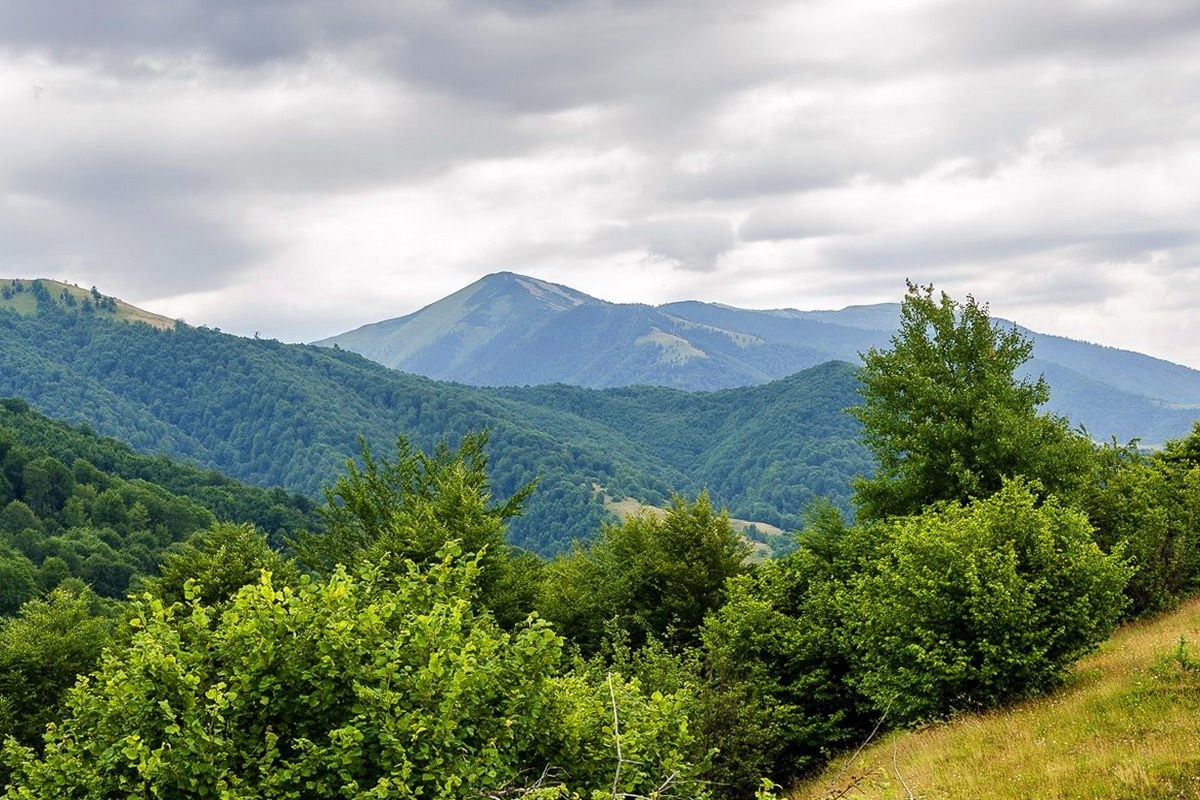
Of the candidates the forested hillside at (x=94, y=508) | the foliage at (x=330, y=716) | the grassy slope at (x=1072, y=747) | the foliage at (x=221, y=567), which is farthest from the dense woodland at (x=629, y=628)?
the forested hillside at (x=94, y=508)

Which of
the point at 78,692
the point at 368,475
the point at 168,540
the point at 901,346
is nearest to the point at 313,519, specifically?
the point at 168,540

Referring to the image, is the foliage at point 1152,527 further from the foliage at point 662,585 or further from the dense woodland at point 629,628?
the foliage at point 662,585

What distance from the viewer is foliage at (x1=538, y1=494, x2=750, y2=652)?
33.1 meters

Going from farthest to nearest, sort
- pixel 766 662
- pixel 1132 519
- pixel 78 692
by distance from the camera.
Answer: pixel 1132 519, pixel 766 662, pixel 78 692

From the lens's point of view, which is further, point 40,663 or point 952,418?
point 40,663

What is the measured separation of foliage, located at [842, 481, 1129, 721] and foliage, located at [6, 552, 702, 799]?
851 cm

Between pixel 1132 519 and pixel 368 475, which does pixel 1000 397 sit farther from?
pixel 368 475

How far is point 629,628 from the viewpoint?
112 ft

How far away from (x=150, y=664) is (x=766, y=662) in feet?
59.8

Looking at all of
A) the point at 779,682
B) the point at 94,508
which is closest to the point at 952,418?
the point at 779,682

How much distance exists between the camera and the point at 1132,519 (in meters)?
27.9

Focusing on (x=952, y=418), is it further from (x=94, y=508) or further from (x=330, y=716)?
(x=94, y=508)

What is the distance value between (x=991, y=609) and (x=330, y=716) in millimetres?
12907

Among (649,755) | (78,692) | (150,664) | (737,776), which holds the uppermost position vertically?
(150,664)
